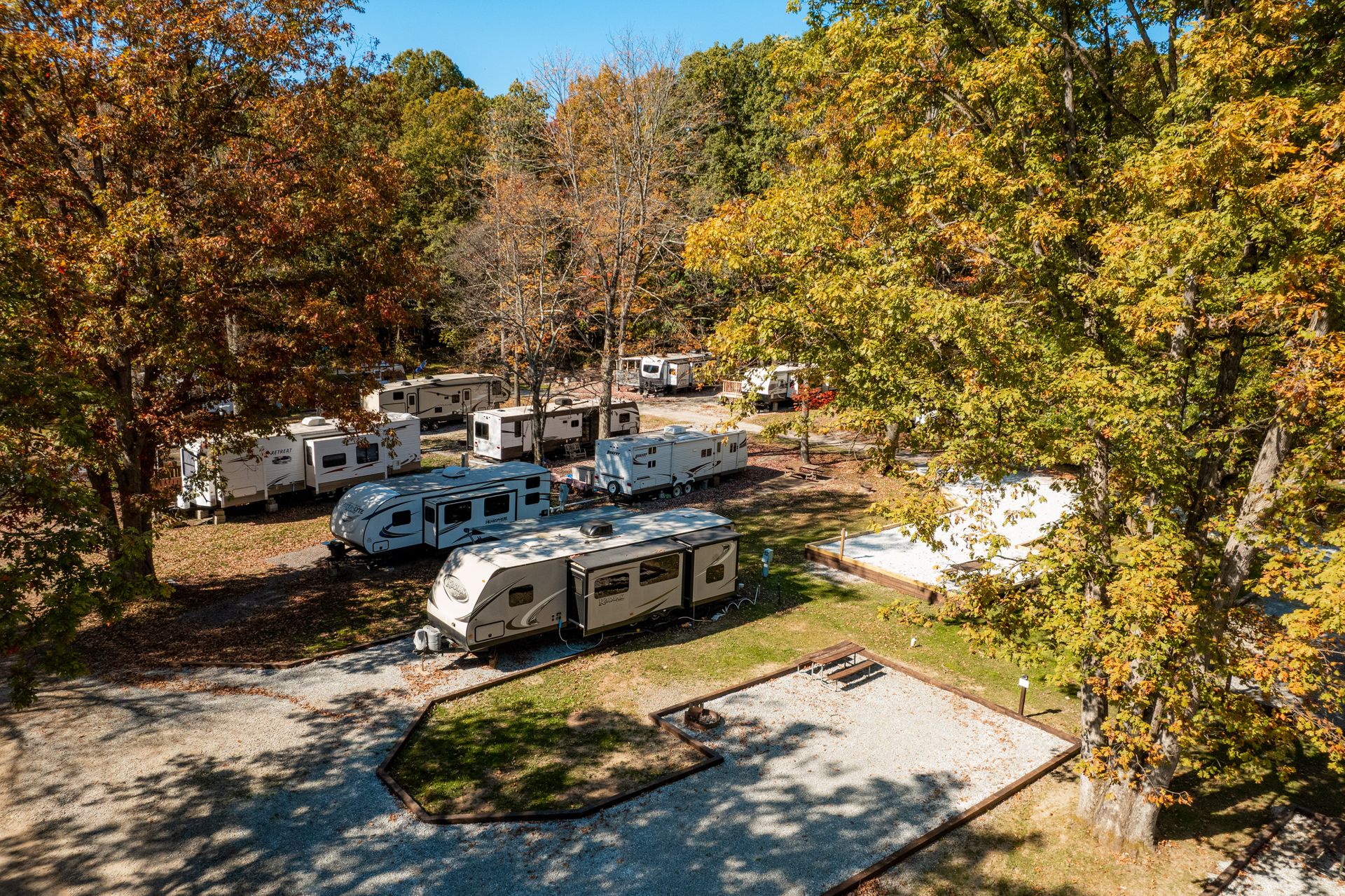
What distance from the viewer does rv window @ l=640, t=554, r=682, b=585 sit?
16062 mm

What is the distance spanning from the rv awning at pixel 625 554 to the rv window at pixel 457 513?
5926 millimetres

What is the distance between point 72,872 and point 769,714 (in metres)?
9.85

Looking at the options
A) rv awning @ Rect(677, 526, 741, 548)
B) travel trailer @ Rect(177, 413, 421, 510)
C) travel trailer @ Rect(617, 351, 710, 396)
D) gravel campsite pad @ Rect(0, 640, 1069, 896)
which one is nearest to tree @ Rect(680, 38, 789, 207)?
travel trailer @ Rect(617, 351, 710, 396)

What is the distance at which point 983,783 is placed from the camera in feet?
38.1

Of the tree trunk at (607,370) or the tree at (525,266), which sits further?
the tree trunk at (607,370)

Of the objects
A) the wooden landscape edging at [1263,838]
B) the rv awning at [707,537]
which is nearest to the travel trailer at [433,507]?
the rv awning at [707,537]

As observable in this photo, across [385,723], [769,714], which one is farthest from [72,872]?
[769,714]

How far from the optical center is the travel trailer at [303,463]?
22625 mm

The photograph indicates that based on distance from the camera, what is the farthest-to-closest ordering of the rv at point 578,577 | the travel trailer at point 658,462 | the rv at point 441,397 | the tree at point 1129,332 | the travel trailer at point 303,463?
1. the rv at point 441,397
2. the travel trailer at point 658,462
3. the travel trailer at point 303,463
4. the rv at point 578,577
5. the tree at point 1129,332

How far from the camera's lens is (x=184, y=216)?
15.8 metres

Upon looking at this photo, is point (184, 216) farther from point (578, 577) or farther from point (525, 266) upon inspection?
point (525, 266)

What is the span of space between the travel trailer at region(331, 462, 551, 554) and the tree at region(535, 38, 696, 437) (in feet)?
27.7

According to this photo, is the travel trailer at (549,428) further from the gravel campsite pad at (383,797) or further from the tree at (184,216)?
the gravel campsite pad at (383,797)

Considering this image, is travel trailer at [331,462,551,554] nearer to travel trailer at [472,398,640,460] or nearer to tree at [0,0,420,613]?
tree at [0,0,420,613]
